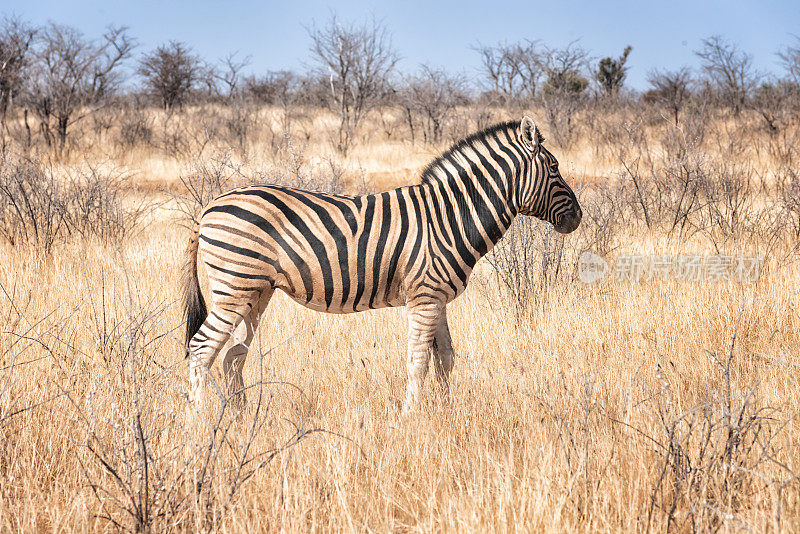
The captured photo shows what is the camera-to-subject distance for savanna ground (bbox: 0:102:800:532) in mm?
2418

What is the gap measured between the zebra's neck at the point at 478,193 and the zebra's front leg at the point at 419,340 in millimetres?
382

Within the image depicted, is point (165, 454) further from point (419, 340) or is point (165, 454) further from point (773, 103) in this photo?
point (773, 103)

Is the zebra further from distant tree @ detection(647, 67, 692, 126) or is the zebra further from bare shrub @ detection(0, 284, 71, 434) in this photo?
distant tree @ detection(647, 67, 692, 126)

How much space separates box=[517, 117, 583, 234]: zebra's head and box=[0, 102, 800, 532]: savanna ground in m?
1.02

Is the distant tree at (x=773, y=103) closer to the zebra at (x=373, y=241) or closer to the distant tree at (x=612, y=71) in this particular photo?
the distant tree at (x=612, y=71)

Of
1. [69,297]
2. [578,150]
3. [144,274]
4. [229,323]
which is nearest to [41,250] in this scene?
[144,274]

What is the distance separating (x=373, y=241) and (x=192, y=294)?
1.18 meters

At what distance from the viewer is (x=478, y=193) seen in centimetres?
362

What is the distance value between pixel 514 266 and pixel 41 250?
507 cm

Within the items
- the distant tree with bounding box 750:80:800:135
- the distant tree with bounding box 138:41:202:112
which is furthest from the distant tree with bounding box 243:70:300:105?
the distant tree with bounding box 750:80:800:135

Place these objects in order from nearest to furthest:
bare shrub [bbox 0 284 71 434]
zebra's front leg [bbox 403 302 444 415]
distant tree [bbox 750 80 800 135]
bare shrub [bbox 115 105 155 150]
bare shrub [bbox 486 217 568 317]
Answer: bare shrub [bbox 0 284 71 434], zebra's front leg [bbox 403 302 444 415], bare shrub [bbox 486 217 568 317], distant tree [bbox 750 80 800 135], bare shrub [bbox 115 105 155 150]

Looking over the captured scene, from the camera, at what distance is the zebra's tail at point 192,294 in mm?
3701

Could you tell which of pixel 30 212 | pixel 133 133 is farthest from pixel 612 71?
pixel 30 212

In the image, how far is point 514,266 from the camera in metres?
5.60
